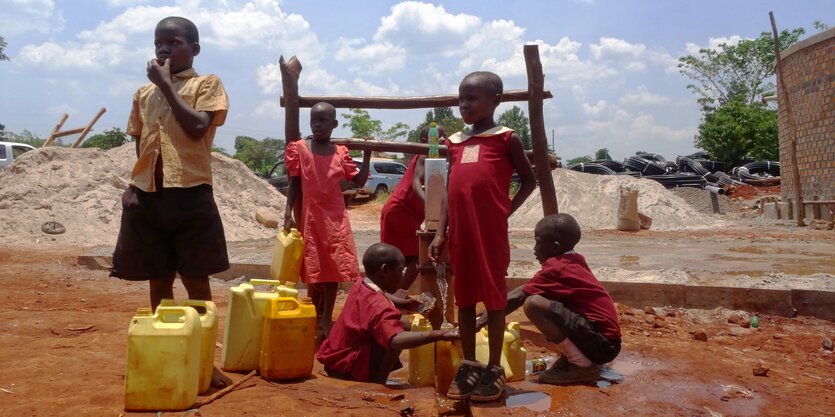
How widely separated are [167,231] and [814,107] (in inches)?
627

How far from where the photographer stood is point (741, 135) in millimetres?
29906

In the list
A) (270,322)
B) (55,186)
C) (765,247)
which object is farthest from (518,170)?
(55,186)

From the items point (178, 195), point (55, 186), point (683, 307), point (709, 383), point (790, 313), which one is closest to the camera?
point (178, 195)

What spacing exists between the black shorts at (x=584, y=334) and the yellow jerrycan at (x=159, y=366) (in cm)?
175

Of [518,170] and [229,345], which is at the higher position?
[518,170]

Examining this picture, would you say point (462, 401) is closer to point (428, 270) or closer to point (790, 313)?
point (428, 270)

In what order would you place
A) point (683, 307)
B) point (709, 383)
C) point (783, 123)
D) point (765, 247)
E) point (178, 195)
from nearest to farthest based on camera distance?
point (178, 195) → point (709, 383) → point (683, 307) → point (765, 247) → point (783, 123)

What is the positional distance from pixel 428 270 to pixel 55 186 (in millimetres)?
A: 12059

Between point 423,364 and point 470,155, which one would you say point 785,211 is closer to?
point 423,364

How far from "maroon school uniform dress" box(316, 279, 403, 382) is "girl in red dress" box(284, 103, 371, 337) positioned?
0.74 meters

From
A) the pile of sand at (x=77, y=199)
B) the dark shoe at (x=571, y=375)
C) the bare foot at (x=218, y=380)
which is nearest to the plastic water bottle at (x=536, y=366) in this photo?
the dark shoe at (x=571, y=375)

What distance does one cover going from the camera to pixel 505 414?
279 cm

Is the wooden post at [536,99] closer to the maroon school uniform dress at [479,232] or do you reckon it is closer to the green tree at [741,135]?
the maroon school uniform dress at [479,232]

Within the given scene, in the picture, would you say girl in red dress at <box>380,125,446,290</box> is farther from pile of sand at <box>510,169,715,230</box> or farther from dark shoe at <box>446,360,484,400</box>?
pile of sand at <box>510,169,715,230</box>
